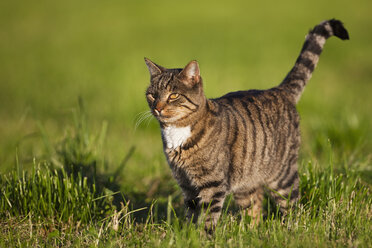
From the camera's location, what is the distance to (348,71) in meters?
9.54

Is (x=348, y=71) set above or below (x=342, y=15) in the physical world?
Answer: below

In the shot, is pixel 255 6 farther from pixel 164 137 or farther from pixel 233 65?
pixel 164 137

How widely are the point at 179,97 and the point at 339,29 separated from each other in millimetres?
1535

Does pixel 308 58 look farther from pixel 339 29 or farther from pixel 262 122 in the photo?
pixel 262 122

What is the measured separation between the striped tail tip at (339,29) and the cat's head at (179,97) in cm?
132

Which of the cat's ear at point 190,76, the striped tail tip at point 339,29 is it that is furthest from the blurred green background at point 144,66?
the striped tail tip at point 339,29

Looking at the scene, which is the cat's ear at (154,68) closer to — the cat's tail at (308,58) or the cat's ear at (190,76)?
the cat's ear at (190,76)

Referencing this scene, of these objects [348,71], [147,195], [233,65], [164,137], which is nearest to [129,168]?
[147,195]

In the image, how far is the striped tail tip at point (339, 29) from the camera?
3.40m

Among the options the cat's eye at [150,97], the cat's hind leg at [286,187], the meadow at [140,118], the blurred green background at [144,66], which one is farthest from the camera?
the blurred green background at [144,66]

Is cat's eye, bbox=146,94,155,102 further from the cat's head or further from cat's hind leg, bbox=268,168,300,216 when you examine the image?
cat's hind leg, bbox=268,168,300,216

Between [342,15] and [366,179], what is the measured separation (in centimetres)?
1111

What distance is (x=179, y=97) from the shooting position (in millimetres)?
2951

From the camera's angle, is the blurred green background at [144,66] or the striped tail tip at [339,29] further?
the blurred green background at [144,66]
